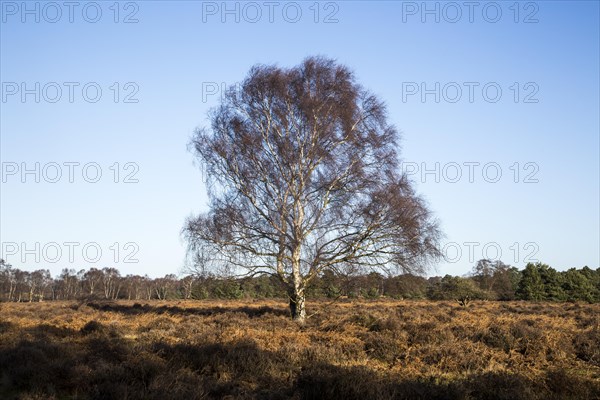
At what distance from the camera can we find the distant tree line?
16.5m

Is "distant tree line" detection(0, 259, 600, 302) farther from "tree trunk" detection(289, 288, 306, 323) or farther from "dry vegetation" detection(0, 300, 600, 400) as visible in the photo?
"dry vegetation" detection(0, 300, 600, 400)

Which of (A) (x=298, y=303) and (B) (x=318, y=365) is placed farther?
(A) (x=298, y=303)

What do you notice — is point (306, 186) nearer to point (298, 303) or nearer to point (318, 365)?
point (298, 303)

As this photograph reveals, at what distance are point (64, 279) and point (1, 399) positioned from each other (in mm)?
95025

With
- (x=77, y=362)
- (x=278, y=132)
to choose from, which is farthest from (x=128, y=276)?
(x=77, y=362)

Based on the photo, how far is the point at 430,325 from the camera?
12.5 metres

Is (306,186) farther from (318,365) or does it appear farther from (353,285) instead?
(318,365)

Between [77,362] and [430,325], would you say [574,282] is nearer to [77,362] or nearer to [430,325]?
[430,325]

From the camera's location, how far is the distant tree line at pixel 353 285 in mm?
16531

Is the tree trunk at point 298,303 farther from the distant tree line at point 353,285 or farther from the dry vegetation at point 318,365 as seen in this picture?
the dry vegetation at point 318,365

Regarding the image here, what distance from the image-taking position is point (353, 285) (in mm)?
16234

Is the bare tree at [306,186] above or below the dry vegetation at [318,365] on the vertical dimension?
above

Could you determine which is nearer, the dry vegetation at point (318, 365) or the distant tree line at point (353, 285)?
the dry vegetation at point (318, 365)

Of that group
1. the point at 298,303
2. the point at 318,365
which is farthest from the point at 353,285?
the point at 318,365
